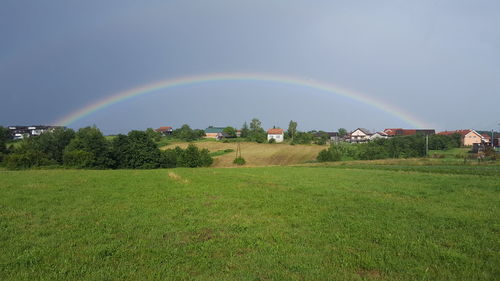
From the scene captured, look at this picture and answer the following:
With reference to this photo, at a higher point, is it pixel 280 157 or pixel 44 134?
pixel 44 134

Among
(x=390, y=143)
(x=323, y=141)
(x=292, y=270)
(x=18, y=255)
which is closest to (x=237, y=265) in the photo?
(x=292, y=270)

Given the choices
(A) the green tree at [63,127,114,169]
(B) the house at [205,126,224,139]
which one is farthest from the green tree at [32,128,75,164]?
(B) the house at [205,126,224,139]

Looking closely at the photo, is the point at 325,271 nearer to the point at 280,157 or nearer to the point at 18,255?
the point at 18,255

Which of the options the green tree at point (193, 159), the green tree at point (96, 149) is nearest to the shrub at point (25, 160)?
the green tree at point (96, 149)

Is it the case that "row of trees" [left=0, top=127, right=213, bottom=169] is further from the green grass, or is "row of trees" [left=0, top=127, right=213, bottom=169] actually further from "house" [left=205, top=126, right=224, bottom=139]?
"house" [left=205, top=126, right=224, bottom=139]

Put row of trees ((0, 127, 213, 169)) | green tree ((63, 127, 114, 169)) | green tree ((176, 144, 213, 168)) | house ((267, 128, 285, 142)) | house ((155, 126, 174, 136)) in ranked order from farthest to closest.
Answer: house ((155, 126, 174, 136)) < house ((267, 128, 285, 142)) < green tree ((176, 144, 213, 168)) < green tree ((63, 127, 114, 169)) < row of trees ((0, 127, 213, 169))

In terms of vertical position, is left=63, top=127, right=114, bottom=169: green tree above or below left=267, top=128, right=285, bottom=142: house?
below

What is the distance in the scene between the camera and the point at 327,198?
538 inches

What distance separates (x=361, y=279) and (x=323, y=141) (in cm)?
11220

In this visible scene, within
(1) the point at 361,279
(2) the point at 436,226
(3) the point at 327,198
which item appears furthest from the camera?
(3) the point at 327,198

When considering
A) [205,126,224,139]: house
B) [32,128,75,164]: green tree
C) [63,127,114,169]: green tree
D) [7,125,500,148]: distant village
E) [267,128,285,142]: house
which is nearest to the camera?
[63,127,114,169]: green tree

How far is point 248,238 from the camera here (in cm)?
759

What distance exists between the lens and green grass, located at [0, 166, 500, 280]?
557 cm

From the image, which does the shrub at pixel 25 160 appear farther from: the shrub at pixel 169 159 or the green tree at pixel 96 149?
the shrub at pixel 169 159
